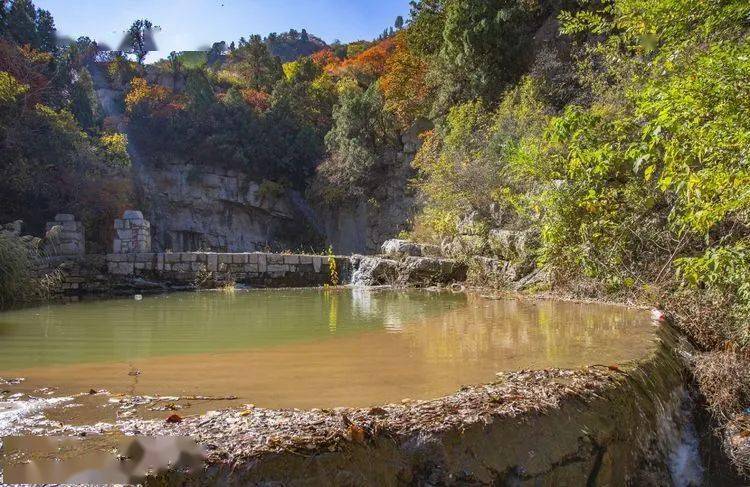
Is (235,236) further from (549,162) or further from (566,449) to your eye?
(566,449)

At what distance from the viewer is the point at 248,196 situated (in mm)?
23625

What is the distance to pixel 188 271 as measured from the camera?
545 inches

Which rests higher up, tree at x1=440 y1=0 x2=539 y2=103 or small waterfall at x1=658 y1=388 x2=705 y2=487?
tree at x1=440 y1=0 x2=539 y2=103

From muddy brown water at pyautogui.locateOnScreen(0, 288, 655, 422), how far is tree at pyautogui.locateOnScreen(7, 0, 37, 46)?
52.0 ft

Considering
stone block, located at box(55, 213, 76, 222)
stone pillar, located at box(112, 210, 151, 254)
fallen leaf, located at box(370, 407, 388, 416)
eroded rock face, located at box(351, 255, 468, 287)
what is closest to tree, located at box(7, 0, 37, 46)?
stone block, located at box(55, 213, 76, 222)

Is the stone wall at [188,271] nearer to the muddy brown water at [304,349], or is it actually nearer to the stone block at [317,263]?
the stone block at [317,263]

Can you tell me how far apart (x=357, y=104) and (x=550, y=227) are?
15.7 metres

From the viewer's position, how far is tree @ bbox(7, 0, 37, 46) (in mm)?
20016

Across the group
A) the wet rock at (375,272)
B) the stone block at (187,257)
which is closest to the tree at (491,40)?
the wet rock at (375,272)

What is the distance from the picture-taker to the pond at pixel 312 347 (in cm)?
364

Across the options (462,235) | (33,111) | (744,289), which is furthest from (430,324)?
(33,111)

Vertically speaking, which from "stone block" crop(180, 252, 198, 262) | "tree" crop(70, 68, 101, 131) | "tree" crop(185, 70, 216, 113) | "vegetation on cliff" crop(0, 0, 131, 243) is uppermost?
"tree" crop(185, 70, 216, 113)

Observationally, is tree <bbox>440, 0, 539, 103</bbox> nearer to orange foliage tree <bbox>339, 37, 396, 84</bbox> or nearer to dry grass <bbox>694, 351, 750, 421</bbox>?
orange foliage tree <bbox>339, 37, 396, 84</bbox>

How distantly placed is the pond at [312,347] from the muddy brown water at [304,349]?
13 mm
